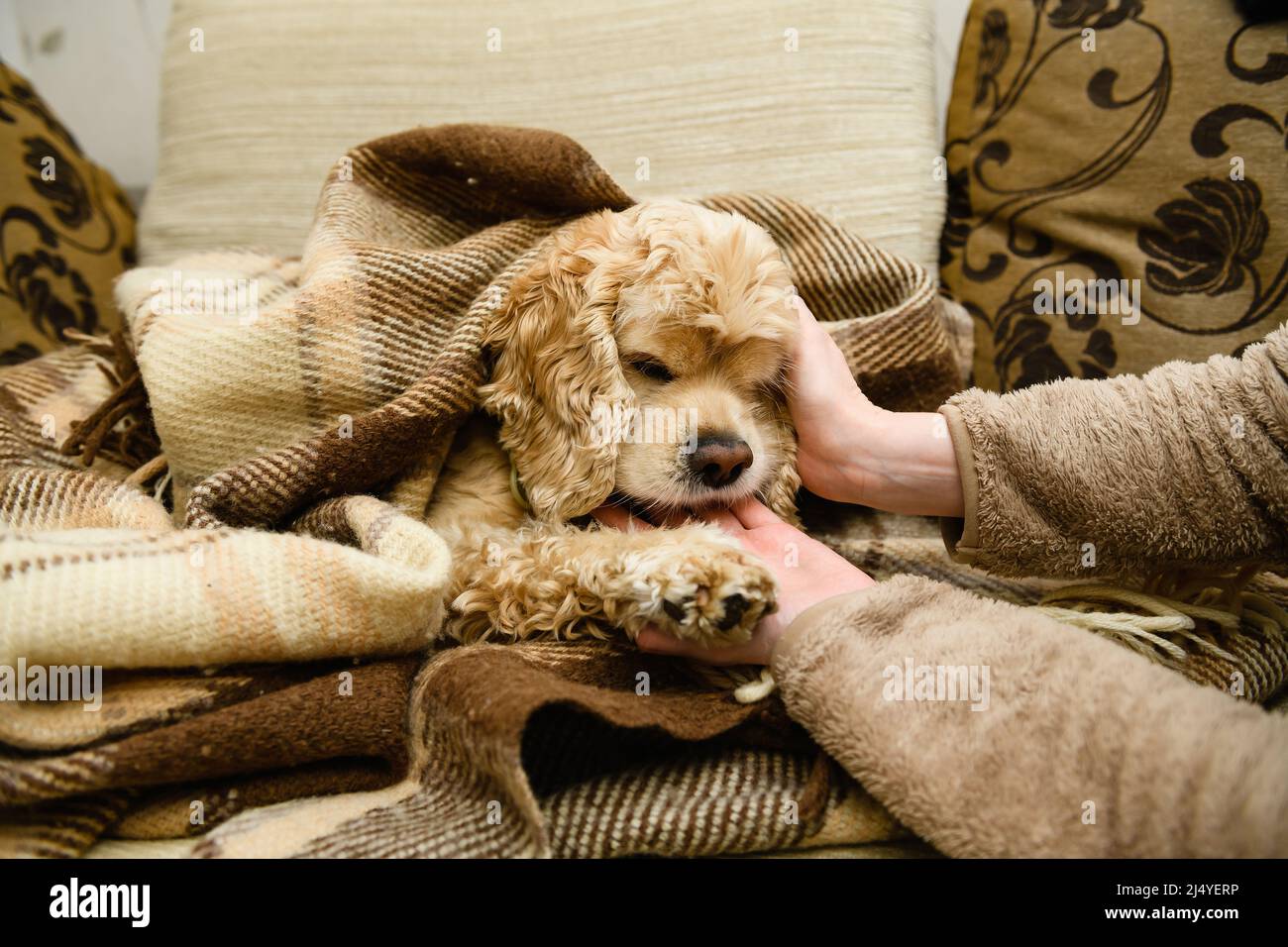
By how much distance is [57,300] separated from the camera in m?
2.00

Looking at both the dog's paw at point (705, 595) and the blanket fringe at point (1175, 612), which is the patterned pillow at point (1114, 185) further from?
the dog's paw at point (705, 595)

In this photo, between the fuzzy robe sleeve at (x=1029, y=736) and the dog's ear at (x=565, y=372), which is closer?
the fuzzy robe sleeve at (x=1029, y=736)

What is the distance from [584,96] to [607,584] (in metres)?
1.41

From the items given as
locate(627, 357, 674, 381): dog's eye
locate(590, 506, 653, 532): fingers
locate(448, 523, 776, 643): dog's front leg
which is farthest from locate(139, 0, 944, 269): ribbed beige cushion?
locate(448, 523, 776, 643): dog's front leg

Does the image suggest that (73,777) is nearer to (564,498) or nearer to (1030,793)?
(564,498)

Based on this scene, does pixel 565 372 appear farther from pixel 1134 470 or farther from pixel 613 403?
pixel 1134 470


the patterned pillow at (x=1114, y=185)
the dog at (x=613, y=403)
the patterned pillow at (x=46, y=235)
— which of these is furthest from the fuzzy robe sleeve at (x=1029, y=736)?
the patterned pillow at (x=46, y=235)

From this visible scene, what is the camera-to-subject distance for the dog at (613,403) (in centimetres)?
131

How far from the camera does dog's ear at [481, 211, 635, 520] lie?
4.47 ft

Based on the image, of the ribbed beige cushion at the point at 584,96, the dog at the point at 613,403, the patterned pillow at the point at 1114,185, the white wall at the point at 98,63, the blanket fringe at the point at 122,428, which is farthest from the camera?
the white wall at the point at 98,63

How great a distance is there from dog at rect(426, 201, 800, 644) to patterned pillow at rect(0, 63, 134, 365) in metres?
1.23

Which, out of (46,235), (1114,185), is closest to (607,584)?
(1114,185)

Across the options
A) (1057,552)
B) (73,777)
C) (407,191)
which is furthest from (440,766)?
(407,191)
